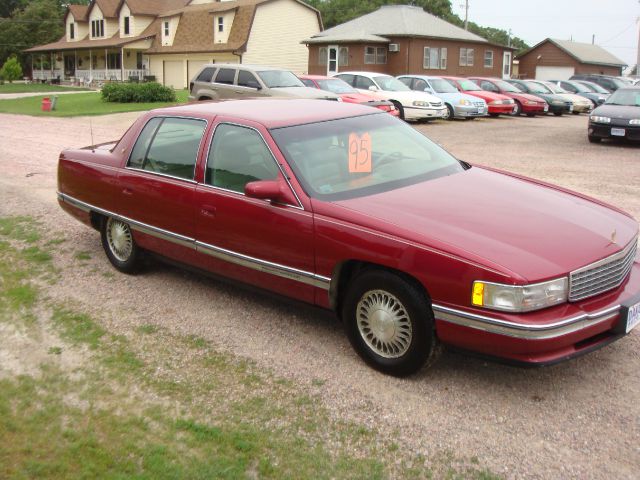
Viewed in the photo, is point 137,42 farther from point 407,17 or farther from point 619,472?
point 619,472

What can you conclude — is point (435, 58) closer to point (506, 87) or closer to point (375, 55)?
point (375, 55)

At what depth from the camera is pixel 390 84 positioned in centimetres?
2216

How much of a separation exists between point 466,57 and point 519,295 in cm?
4375

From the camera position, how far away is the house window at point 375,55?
133 feet

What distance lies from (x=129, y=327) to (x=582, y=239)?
3162 mm

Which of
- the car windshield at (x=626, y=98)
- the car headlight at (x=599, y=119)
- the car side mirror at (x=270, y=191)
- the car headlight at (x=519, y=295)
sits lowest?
the car headlight at (x=519, y=295)

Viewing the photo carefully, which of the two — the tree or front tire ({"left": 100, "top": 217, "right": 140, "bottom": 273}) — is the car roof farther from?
the tree

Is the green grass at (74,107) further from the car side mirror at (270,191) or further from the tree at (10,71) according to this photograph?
the tree at (10,71)

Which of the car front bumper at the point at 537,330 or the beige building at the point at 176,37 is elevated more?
the beige building at the point at 176,37

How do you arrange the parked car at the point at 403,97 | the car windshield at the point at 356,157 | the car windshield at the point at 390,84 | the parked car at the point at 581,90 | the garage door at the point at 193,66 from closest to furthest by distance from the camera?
the car windshield at the point at 356,157, the parked car at the point at 403,97, the car windshield at the point at 390,84, the parked car at the point at 581,90, the garage door at the point at 193,66

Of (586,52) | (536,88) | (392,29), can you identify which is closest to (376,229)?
(536,88)

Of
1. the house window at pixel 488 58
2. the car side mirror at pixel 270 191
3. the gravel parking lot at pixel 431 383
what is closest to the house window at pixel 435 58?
the house window at pixel 488 58

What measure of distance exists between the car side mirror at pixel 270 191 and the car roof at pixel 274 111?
60 centimetres

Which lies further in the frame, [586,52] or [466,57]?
[586,52]
